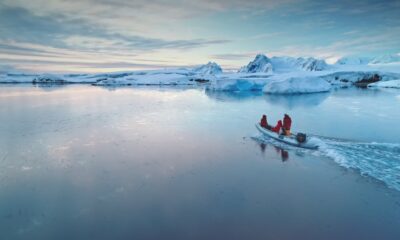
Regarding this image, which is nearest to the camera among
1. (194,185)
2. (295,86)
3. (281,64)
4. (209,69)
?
(194,185)

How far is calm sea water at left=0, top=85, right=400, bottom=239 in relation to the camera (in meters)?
3.80

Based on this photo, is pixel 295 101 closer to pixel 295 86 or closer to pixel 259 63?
pixel 295 86

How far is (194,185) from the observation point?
514 centimetres

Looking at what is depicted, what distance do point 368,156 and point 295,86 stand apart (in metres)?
20.5

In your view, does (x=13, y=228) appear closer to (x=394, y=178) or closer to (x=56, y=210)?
(x=56, y=210)

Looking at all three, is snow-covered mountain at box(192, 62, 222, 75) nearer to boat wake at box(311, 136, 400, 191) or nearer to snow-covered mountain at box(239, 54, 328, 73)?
snow-covered mountain at box(239, 54, 328, 73)

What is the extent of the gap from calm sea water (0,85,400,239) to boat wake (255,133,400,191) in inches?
1.0

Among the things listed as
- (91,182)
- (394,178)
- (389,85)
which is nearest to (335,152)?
(394,178)

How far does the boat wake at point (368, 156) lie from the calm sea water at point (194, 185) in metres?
0.03

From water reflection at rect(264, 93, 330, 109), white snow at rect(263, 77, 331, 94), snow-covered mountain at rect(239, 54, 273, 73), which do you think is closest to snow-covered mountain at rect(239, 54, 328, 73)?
snow-covered mountain at rect(239, 54, 273, 73)

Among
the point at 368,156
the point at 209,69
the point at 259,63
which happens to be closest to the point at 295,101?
the point at 368,156

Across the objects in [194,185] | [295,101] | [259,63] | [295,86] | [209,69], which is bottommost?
[194,185]

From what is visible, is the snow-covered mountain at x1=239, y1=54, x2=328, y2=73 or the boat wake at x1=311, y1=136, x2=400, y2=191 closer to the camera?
the boat wake at x1=311, y1=136, x2=400, y2=191

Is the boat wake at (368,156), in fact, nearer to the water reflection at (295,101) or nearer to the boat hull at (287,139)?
the boat hull at (287,139)
